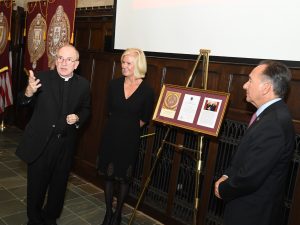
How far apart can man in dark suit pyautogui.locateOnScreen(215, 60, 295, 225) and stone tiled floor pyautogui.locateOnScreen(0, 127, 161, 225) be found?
1.80m

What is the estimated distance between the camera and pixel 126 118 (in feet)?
9.93

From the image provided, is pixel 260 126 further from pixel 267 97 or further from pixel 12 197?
pixel 12 197

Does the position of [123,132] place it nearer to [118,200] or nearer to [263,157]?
[118,200]

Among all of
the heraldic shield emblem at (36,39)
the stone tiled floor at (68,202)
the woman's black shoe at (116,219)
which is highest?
the heraldic shield emblem at (36,39)

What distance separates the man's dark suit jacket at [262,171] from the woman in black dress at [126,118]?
123 cm

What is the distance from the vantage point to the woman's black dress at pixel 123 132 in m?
3.02

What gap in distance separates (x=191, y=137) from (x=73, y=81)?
129 centimetres

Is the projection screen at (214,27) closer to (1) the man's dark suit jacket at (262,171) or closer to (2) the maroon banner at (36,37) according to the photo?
(1) the man's dark suit jacket at (262,171)

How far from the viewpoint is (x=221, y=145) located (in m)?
3.02

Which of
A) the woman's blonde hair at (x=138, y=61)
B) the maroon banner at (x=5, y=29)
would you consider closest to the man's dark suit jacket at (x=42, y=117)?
the woman's blonde hair at (x=138, y=61)

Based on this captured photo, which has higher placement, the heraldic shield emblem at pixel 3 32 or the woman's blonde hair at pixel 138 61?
the heraldic shield emblem at pixel 3 32

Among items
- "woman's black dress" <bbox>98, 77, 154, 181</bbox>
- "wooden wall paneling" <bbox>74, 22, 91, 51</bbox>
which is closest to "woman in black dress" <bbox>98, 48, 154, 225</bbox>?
"woman's black dress" <bbox>98, 77, 154, 181</bbox>

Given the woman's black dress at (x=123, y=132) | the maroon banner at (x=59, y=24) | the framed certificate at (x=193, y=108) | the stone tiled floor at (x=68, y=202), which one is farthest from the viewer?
the maroon banner at (x=59, y=24)

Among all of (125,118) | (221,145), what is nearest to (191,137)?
(221,145)
